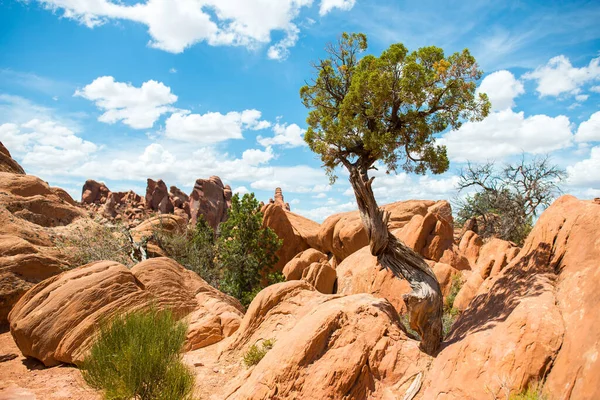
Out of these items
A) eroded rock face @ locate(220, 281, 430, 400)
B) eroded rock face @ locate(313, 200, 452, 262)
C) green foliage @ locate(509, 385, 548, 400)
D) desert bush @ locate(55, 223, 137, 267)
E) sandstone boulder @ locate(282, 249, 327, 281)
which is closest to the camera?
green foliage @ locate(509, 385, 548, 400)

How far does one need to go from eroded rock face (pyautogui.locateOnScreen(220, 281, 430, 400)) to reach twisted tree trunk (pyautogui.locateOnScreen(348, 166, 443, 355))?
72 cm

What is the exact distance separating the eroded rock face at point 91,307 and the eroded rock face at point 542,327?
8.29 metres

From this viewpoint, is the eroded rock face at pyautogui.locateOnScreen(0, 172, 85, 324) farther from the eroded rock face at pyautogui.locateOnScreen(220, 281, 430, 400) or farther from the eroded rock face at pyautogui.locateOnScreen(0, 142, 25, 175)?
the eroded rock face at pyautogui.locateOnScreen(220, 281, 430, 400)

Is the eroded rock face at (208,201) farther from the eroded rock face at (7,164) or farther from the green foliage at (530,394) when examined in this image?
the green foliage at (530,394)

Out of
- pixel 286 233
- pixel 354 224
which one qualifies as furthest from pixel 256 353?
pixel 286 233

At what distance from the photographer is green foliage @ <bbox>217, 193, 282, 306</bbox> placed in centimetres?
2295

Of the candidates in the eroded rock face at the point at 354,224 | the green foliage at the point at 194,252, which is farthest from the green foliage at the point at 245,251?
the eroded rock face at the point at 354,224

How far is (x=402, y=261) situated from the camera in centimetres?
941

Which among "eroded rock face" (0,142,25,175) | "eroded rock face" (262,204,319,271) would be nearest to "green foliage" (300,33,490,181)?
"eroded rock face" (262,204,319,271)

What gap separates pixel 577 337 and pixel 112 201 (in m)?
84.6

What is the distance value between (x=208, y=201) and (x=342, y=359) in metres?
63.9

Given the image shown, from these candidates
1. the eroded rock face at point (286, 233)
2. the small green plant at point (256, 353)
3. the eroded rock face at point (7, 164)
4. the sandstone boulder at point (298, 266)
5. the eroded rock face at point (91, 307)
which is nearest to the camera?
the small green plant at point (256, 353)

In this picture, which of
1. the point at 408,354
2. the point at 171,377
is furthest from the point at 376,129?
the point at 171,377

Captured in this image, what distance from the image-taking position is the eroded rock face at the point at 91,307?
11461 millimetres
